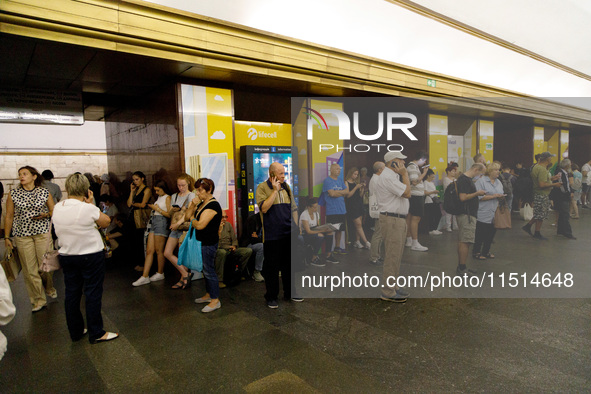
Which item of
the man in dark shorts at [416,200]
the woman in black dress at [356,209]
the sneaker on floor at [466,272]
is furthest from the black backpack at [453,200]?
the woman in black dress at [356,209]

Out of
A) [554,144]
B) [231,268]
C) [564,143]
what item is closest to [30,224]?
[231,268]

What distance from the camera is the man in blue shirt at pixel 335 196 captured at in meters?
4.62

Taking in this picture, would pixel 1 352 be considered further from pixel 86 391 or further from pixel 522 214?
pixel 522 214

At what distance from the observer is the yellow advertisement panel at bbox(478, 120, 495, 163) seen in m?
5.08

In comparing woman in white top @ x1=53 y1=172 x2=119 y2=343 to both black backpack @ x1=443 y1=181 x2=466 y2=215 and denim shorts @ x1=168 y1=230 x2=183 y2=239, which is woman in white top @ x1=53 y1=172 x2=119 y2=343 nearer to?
denim shorts @ x1=168 y1=230 x2=183 y2=239

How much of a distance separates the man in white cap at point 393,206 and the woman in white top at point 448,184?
41.6 inches

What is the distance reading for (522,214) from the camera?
17.7 ft

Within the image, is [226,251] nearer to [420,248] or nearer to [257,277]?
[257,277]

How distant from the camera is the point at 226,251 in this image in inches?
201

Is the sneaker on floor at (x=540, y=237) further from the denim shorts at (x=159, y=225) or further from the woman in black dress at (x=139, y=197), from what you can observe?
the woman in black dress at (x=139, y=197)

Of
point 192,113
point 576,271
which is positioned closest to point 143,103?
point 192,113

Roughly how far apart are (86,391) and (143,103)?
492cm

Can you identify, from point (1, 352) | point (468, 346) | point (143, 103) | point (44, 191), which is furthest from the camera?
point (143, 103)

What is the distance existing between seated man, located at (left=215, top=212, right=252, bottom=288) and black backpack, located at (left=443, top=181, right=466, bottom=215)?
2838 mm
